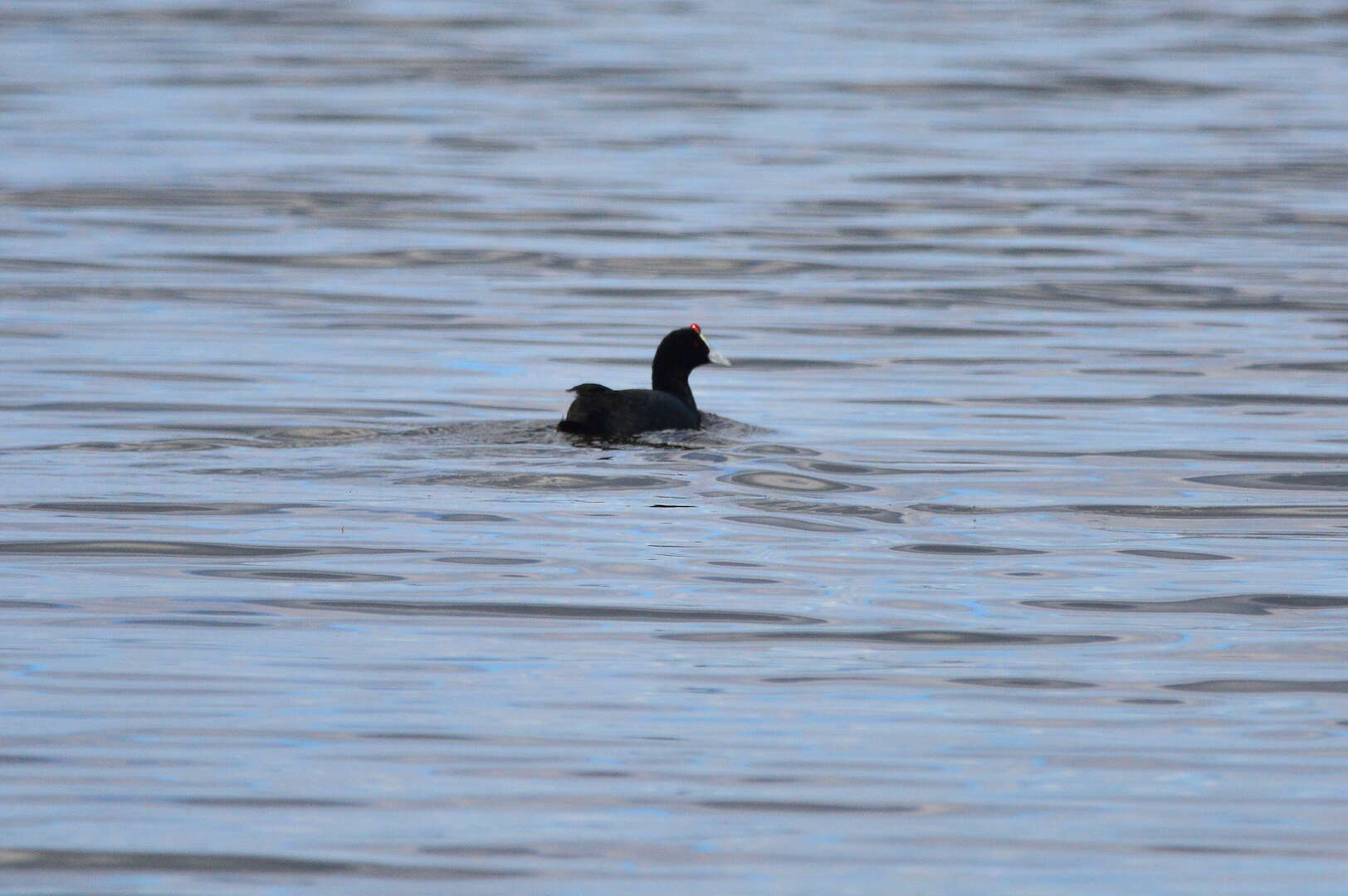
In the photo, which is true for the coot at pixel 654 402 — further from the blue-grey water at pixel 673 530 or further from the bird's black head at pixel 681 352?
the blue-grey water at pixel 673 530

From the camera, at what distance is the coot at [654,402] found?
48.0ft

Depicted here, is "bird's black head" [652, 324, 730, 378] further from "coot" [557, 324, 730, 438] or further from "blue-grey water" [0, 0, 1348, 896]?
"blue-grey water" [0, 0, 1348, 896]

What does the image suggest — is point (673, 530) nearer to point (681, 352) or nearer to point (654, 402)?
point (654, 402)

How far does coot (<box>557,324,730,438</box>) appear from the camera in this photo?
14.6 metres

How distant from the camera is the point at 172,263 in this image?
24.1m

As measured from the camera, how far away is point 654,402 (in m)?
15.0

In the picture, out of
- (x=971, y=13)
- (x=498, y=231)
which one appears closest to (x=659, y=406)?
(x=498, y=231)

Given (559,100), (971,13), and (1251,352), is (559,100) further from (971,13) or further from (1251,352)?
(1251,352)

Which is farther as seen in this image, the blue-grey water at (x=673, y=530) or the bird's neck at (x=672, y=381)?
the bird's neck at (x=672, y=381)

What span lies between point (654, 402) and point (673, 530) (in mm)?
3087

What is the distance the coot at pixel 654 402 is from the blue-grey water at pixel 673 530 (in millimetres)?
225

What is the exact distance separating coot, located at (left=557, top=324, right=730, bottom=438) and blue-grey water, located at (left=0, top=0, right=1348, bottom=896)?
0.23 meters

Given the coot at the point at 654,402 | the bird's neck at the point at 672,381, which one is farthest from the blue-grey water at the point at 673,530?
the bird's neck at the point at 672,381

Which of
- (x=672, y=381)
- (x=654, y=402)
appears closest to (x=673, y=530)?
(x=654, y=402)
